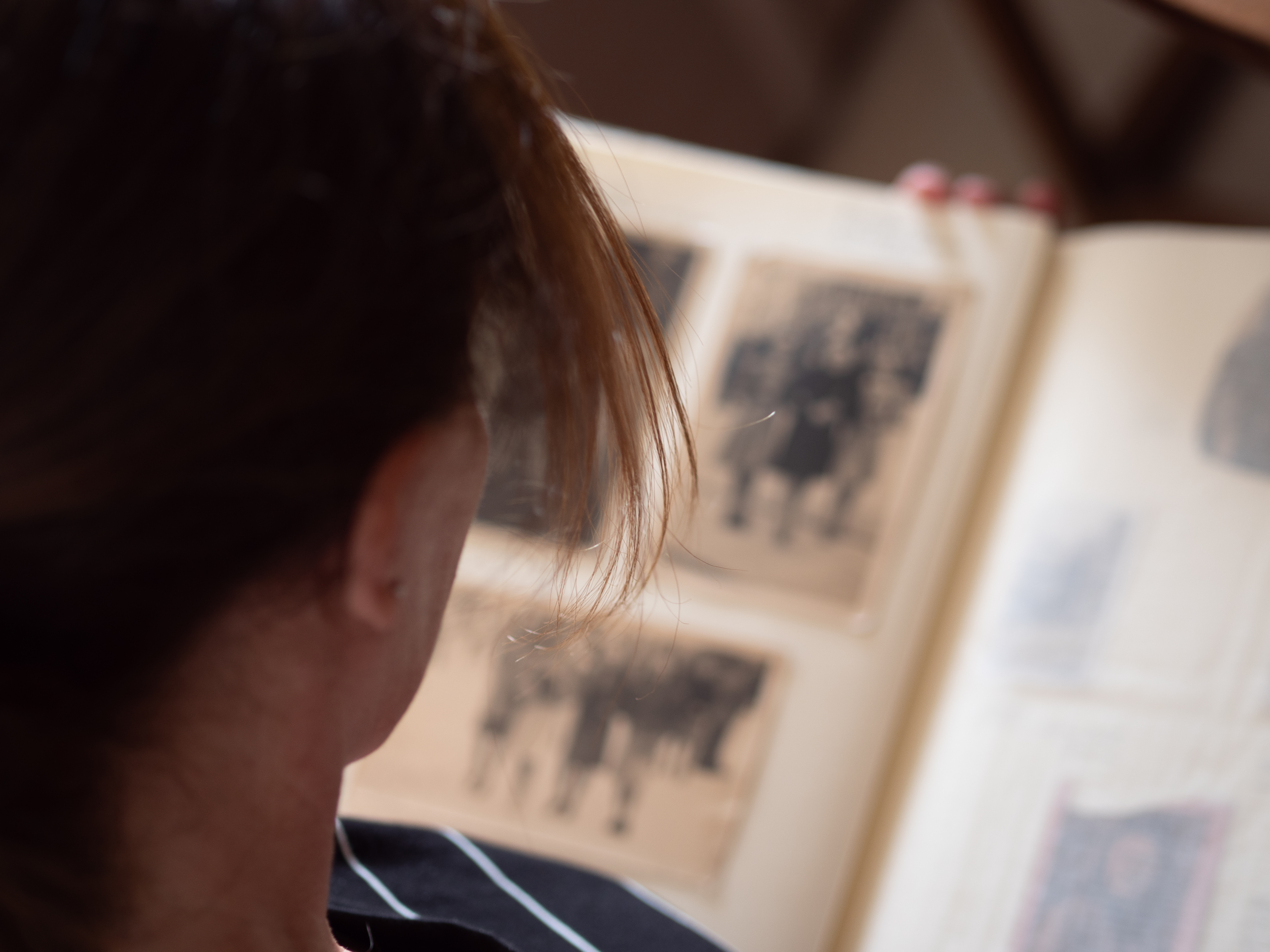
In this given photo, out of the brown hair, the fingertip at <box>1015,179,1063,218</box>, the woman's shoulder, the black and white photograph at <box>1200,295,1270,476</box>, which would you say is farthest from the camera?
the fingertip at <box>1015,179,1063,218</box>

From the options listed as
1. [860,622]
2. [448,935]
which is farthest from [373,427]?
[860,622]

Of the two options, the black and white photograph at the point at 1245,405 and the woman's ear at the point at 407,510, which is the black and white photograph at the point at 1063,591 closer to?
the black and white photograph at the point at 1245,405

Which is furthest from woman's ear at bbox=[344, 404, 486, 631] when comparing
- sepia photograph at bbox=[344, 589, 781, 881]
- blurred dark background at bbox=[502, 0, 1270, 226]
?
blurred dark background at bbox=[502, 0, 1270, 226]

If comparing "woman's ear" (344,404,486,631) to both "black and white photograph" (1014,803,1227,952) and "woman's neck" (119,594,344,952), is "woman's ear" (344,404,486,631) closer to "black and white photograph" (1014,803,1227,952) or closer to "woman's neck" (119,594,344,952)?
"woman's neck" (119,594,344,952)

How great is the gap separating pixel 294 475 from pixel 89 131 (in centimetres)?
5

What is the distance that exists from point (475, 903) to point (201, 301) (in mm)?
219

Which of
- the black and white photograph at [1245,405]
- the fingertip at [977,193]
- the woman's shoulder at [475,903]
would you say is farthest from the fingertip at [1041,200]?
the woman's shoulder at [475,903]

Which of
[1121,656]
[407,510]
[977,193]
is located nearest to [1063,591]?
[1121,656]

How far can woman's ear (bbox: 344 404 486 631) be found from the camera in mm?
175

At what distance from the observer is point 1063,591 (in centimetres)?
40

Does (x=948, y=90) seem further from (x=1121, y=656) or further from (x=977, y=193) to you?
(x=1121, y=656)

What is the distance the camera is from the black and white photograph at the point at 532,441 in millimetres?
209

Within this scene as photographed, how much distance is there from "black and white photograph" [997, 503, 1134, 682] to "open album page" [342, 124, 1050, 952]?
40mm

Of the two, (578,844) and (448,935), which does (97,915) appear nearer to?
(448,935)
